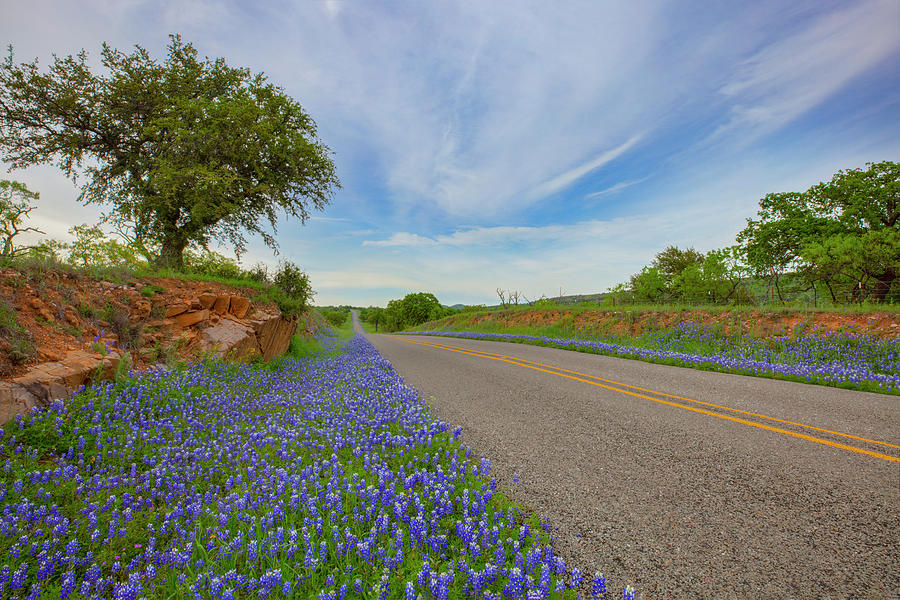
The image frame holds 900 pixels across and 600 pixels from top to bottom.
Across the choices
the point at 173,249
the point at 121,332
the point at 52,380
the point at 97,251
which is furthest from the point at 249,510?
the point at 97,251

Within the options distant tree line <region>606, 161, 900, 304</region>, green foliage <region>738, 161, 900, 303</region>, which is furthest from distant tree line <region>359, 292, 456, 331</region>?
green foliage <region>738, 161, 900, 303</region>

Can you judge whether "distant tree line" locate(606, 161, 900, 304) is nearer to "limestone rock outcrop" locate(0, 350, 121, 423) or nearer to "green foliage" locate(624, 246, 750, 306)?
"green foliage" locate(624, 246, 750, 306)

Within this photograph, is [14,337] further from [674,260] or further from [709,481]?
[674,260]

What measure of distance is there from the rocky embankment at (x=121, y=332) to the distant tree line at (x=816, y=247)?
25740mm

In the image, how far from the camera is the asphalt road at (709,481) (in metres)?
2.46

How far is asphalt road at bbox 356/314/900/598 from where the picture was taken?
Answer: 246cm

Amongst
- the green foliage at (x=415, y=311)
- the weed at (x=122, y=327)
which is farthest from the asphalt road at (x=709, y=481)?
the green foliage at (x=415, y=311)

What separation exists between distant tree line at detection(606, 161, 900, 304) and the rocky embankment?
25.7m

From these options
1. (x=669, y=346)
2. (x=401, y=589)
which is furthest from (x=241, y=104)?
(x=669, y=346)

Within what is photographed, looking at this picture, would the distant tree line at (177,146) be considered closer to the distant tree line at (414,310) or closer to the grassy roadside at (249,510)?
the grassy roadside at (249,510)

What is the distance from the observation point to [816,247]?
2219cm

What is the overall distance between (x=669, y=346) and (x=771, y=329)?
366cm

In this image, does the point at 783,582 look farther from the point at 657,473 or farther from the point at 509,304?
the point at 509,304

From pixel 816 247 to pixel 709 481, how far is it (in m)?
28.7
